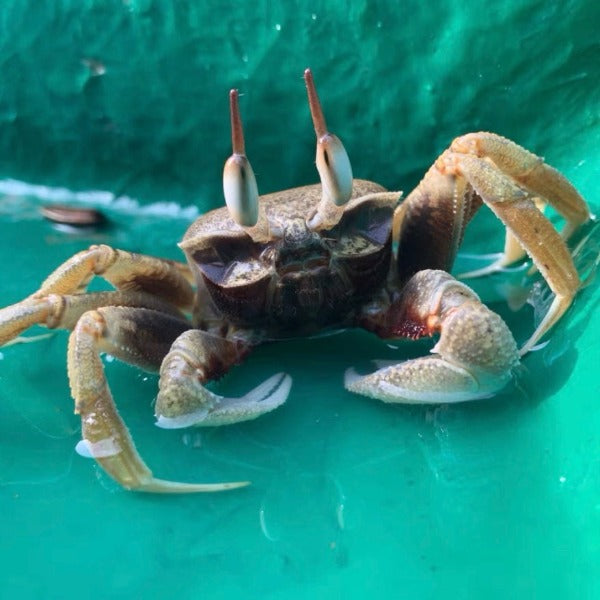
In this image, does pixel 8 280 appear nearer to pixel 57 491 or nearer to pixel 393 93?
pixel 57 491

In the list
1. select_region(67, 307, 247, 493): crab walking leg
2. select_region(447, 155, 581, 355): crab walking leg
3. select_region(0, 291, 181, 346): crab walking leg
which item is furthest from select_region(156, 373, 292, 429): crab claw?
select_region(447, 155, 581, 355): crab walking leg

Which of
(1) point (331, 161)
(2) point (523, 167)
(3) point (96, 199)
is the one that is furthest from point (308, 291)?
(3) point (96, 199)

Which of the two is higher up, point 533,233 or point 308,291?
point 533,233

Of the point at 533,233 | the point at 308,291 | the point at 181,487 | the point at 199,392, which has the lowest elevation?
the point at 181,487

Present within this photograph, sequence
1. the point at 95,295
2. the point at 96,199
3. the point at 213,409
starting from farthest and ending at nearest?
the point at 96,199, the point at 95,295, the point at 213,409

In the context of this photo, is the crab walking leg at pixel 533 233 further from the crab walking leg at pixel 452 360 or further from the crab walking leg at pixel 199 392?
the crab walking leg at pixel 199 392

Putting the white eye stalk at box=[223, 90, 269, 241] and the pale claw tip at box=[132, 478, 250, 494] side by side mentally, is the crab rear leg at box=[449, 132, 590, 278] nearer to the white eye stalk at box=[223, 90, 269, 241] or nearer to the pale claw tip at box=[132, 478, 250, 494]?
the white eye stalk at box=[223, 90, 269, 241]

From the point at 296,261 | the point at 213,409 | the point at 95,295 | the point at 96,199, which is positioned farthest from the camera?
the point at 96,199

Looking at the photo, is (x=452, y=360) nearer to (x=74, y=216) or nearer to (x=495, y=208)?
(x=495, y=208)
